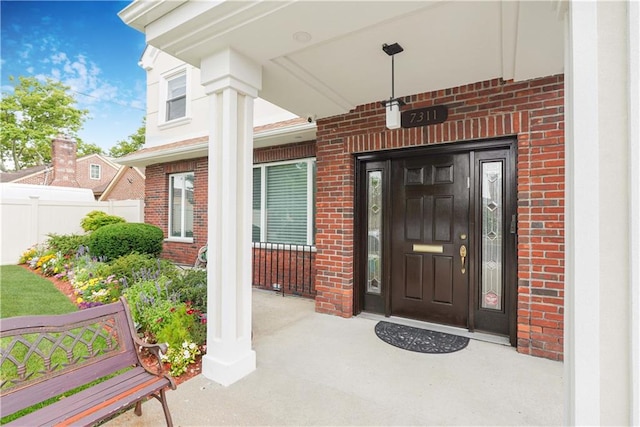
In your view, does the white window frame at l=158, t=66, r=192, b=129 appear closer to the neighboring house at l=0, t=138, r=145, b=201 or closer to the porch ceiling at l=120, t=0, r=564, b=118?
the neighboring house at l=0, t=138, r=145, b=201

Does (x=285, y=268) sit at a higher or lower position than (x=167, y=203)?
lower

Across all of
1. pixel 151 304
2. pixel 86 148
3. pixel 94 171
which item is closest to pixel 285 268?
pixel 151 304

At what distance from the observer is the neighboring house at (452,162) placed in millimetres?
1267

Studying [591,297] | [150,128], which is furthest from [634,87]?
[150,128]

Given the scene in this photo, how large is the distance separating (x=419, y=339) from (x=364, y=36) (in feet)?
10.3

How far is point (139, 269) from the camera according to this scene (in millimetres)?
4867

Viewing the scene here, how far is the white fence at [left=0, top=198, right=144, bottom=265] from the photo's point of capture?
8.37 m

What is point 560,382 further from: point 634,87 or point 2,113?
point 2,113

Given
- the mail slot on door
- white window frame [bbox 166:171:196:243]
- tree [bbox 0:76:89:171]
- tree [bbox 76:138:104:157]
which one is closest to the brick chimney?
tree [bbox 0:76:89:171]

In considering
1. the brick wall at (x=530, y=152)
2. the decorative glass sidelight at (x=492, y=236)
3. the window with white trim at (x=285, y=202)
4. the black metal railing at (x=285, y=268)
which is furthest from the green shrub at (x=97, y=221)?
the decorative glass sidelight at (x=492, y=236)

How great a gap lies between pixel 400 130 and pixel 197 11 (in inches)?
99.0

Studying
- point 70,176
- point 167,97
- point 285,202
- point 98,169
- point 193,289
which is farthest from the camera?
point 98,169

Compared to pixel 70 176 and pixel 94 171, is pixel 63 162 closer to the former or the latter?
pixel 70 176

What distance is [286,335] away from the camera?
12.2 ft
